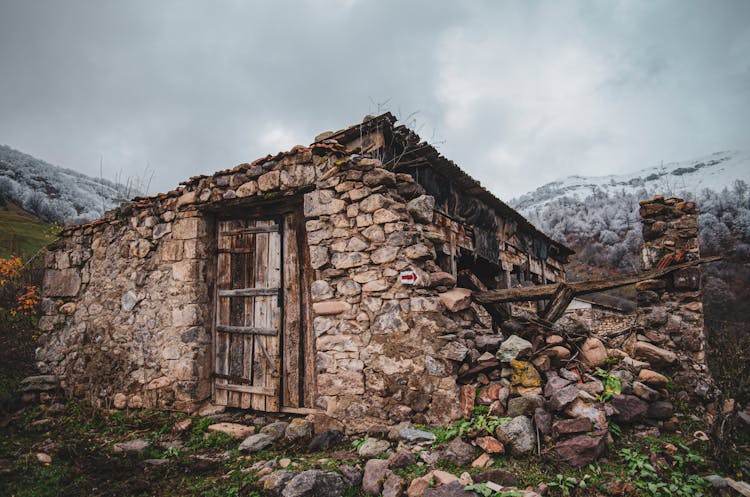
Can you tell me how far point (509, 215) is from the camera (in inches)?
326

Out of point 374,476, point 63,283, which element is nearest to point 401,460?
point 374,476

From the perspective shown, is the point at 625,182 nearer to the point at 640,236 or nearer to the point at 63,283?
the point at 640,236

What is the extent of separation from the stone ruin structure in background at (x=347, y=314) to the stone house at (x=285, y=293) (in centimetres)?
2

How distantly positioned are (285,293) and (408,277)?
1729 millimetres

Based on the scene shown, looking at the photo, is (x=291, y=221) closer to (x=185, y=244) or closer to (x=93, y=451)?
(x=185, y=244)

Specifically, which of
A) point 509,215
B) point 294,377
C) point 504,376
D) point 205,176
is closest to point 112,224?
point 205,176

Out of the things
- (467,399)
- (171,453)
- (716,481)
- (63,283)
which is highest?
(63,283)

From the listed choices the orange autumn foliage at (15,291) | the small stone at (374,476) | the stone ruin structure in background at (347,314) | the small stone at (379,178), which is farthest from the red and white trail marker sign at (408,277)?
the orange autumn foliage at (15,291)

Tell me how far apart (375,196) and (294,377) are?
230 cm

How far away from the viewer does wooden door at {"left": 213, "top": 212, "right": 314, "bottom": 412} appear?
4410 mm

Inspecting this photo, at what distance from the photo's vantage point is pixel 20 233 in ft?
43.4

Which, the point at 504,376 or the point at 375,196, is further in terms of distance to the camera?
the point at 375,196

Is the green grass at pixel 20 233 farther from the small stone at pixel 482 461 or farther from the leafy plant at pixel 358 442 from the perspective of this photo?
the small stone at pixel 482 461

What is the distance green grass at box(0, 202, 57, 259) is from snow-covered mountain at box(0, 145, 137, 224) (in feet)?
2.48
